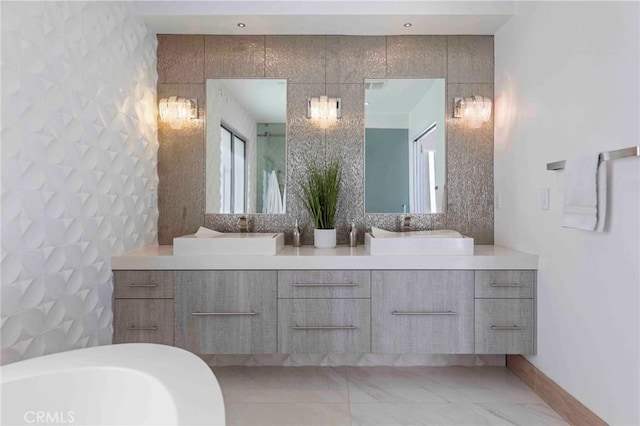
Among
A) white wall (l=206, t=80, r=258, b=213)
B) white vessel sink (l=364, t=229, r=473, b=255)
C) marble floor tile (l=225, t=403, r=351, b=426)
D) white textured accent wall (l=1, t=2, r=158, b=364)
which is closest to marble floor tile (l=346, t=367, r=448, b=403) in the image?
marble floor tile (l=225, t=403, r=351, b=426)

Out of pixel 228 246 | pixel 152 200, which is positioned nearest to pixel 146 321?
pixel 228 246

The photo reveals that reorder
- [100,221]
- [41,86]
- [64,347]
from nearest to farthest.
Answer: [41,86], [64,347], [100,221]

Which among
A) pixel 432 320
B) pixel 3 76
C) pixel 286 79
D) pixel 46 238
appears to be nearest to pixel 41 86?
pixel 3 76

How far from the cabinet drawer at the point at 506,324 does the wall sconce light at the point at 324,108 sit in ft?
5.12

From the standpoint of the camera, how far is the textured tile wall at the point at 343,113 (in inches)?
113

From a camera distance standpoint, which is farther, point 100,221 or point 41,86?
point 100,221

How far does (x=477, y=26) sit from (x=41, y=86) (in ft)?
8.48

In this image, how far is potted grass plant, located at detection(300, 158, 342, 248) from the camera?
269cm

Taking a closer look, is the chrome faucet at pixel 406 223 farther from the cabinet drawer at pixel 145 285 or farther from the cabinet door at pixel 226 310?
the cabinet drawer at pixel 145 285

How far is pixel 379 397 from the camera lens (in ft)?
7.52

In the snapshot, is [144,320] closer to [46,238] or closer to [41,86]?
[46,238]

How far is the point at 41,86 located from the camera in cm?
173

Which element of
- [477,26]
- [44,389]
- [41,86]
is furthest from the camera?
[477,26]

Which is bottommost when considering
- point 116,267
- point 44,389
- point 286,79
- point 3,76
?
point 44,389
